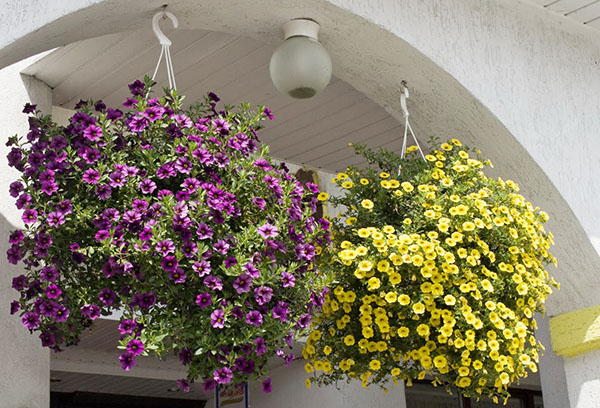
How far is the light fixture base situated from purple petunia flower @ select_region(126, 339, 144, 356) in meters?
1.20

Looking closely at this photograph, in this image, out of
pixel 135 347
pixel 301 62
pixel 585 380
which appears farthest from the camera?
pixel 585 380

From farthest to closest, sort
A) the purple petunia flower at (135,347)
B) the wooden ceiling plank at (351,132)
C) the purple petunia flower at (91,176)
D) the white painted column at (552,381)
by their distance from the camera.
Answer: the white painted column at (552,381), the wooden ceiling plank at (351,132), the purple petunia flower at (91,176), the purple petunia flower at (135,347)

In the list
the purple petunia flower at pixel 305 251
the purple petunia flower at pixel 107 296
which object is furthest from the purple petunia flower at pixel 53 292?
the purple petunia flower at pixel 305 251

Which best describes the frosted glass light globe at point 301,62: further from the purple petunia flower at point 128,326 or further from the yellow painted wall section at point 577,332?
the yellow painted wall section at point 577,332

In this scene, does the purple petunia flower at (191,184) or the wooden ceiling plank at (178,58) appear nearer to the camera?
the purple petunia flower at (191,184)

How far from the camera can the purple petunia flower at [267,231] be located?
2240 mm

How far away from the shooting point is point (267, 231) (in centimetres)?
225

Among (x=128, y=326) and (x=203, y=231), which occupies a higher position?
(x=203, y=231)

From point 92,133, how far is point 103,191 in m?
0.18

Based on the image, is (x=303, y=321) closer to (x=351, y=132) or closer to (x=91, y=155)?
(x=91, y=155)

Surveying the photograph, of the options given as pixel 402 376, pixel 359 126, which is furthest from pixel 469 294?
pixel 359 126

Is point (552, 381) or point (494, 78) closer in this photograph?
point (494, 78)

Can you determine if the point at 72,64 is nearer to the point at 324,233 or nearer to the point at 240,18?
the point at 240,18

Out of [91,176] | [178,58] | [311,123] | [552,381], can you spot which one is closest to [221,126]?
[91,176]
